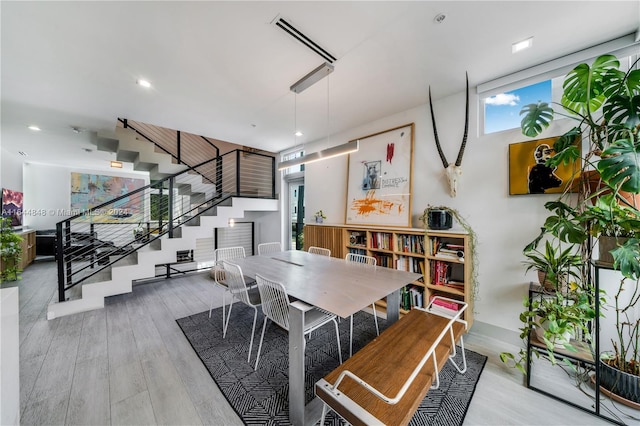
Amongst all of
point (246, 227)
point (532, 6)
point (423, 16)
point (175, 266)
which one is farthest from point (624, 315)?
point (175, 266)

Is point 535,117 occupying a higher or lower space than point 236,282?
higher

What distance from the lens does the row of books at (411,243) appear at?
2.88 metres

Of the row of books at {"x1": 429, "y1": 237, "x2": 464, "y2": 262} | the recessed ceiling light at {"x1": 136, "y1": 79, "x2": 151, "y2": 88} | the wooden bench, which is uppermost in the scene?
the recessed ceiling light at {"x1": 136, "y1": 79, "x2": 151, "y2": 88}

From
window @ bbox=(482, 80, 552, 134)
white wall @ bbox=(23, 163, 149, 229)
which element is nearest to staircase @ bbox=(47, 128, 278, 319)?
white wall @ bbox=(23, 163, 149, 229)

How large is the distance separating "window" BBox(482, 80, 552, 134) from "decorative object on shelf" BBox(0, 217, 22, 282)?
8080mm

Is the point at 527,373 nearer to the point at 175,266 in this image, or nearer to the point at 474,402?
the point at 474,402

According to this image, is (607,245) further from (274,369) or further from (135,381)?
(135,381)

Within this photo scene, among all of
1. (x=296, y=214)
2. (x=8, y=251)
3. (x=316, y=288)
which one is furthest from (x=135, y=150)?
(x=316, y=288)

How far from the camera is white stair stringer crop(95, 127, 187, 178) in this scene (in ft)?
13.6

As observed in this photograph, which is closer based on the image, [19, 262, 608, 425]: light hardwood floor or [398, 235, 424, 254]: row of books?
[19, 262, 608, 425]: light hardwood floor

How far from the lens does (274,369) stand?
6.76 feet

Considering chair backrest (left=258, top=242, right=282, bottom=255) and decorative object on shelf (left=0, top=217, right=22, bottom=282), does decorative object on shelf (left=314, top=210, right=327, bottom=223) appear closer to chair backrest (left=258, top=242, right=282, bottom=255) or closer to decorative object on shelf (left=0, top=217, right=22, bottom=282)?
chair backrest (left=258, top=242, right=282, bottom=255)

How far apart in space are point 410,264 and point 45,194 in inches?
387

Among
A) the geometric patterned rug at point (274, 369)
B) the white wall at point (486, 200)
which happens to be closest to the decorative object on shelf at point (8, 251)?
the geometric patterned rug at point (274, 369)
